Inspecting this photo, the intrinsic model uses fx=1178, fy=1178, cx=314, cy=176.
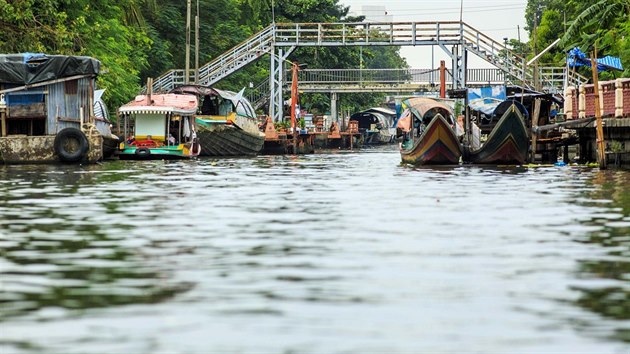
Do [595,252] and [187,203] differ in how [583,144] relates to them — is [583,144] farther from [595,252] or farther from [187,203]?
[595,252]

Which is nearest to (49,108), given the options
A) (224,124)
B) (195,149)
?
(195,149)

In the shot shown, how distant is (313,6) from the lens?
74375 millimetres

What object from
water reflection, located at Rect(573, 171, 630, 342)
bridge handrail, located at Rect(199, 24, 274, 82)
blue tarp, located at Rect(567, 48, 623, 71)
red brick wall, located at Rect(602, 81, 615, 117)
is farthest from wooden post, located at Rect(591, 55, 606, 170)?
bridge handrail, located at Rect(199, 24, 274, 82)

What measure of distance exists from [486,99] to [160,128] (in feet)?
37.3

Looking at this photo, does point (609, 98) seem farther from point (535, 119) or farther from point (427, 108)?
point (427, 108)

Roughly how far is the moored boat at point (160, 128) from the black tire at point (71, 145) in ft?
19.0

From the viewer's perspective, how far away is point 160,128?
41.4 m

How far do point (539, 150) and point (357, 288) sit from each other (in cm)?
2986

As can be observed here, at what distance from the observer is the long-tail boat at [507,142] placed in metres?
33.2

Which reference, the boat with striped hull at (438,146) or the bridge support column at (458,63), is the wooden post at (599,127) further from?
the bridge support column at (458,63)

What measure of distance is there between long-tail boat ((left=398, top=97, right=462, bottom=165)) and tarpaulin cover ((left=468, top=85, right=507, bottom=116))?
5.48ft

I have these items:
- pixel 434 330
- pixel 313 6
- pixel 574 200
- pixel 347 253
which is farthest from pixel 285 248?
pixel 313 6

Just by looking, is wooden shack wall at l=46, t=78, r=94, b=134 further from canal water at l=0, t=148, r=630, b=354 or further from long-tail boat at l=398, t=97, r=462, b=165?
canal water at l=0, t=148, r=630, b=354

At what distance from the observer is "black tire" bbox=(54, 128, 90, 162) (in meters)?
33.6
